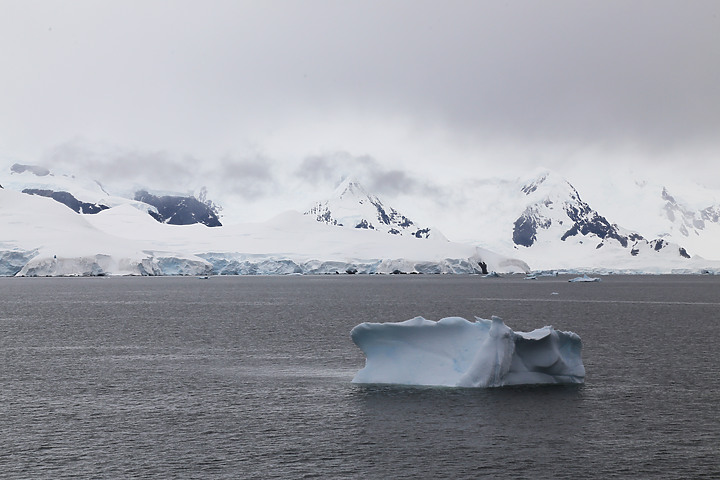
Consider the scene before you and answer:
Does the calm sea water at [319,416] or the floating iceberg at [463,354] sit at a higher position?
the floating iceberg at [463,354]

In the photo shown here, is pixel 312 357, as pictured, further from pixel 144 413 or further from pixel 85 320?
pixel 85 320

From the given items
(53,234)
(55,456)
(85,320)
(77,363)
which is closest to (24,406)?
(55,456)

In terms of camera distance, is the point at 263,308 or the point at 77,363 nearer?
the point at 77,363

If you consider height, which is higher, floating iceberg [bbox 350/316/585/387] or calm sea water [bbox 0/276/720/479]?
floating iceberg [bbox 350/316/585/387]

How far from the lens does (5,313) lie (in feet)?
252

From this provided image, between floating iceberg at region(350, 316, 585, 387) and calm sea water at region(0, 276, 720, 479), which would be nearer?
calm sea water at region(0, 276, 720, 479)

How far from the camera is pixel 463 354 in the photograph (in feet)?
107

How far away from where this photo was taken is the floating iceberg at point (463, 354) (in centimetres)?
3184

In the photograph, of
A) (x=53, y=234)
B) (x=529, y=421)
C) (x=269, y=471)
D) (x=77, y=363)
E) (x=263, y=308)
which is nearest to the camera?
(x=269, y=471)

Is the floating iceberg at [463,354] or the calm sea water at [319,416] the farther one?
the floating iceberg at [463,354]

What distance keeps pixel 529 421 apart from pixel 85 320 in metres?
49.9

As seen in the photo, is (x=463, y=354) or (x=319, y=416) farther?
(x=463, y=354)

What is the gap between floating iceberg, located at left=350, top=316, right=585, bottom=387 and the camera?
31.8 metres

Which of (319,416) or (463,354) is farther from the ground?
(463,354)
